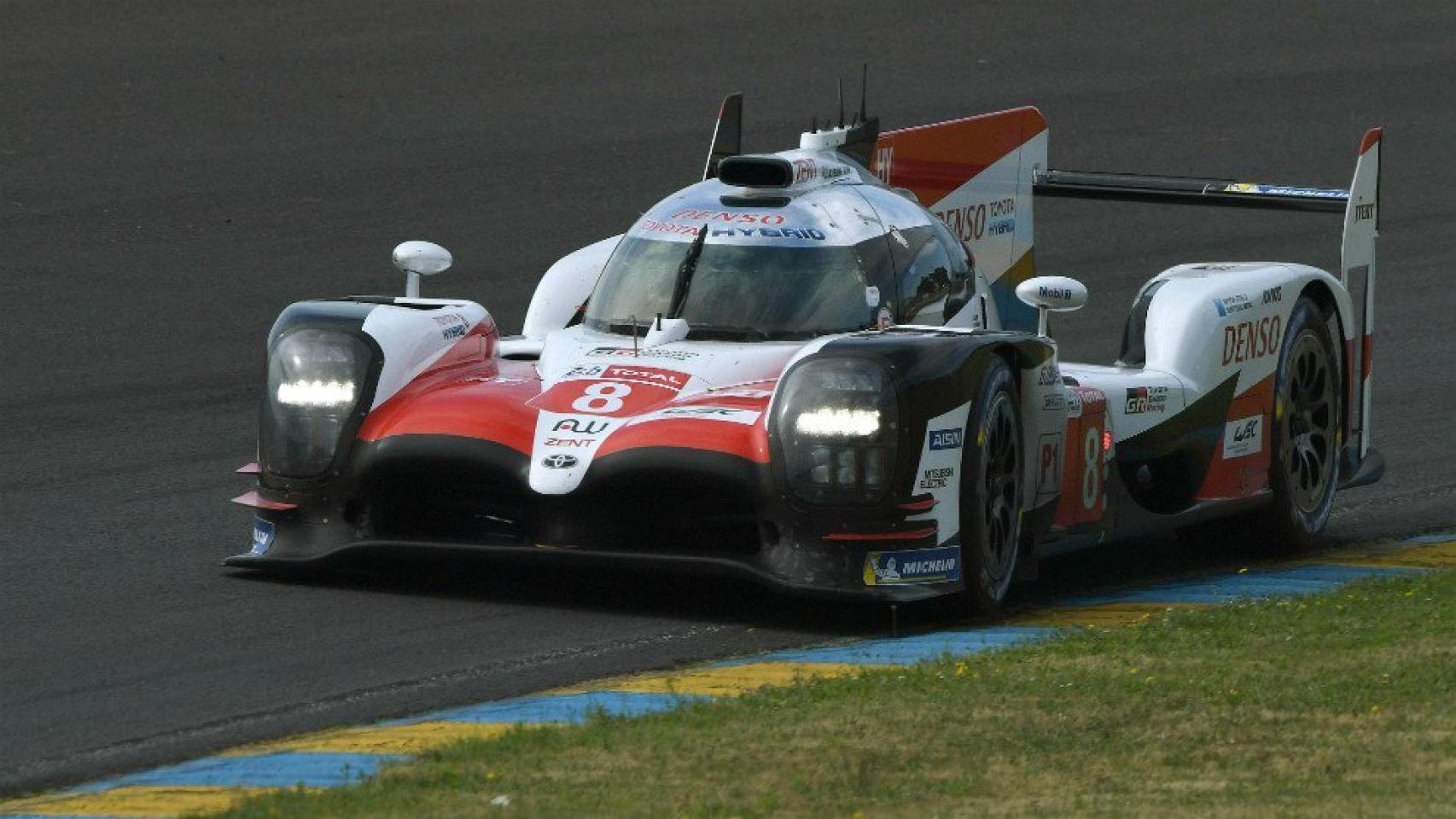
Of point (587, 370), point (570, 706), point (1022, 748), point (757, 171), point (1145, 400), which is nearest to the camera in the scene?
point (1022, 748)

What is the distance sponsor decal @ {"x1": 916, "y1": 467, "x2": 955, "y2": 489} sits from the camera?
8625mm

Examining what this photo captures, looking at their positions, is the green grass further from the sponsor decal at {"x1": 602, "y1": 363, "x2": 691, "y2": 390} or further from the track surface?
the sponsor decal at {"x1": 602, "y1": 363, "x2": 691, "y2": 390}

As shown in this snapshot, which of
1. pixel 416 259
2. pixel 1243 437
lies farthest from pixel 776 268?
pixel 1243 437

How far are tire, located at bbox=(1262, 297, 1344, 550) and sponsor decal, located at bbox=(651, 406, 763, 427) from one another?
2.79m

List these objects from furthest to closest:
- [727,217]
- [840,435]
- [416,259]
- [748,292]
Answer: [416,259] < [727,217] < [748,292] < [840,435]

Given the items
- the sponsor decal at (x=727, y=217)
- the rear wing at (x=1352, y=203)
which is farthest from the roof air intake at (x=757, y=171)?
the rear wing at (x=1352, y=203)

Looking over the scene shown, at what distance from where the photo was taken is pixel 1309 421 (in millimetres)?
11102

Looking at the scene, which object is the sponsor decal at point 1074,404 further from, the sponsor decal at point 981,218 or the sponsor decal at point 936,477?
the sponsor decal at point 981,218

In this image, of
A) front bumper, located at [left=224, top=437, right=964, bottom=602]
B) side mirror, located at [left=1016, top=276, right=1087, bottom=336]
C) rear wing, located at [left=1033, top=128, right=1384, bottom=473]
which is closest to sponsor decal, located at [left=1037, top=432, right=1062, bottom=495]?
side mirror, located at [left=1016, top=276, right=1087, bottom=336]

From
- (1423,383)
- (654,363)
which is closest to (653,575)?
(654,363)

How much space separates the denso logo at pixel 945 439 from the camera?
8.63m

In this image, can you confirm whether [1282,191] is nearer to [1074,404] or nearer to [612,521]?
[1074,404]

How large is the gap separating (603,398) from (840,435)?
0.86m

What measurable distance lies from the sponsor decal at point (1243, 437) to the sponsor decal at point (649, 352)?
88.3 inches
